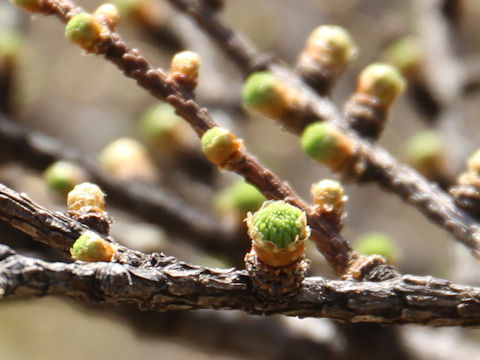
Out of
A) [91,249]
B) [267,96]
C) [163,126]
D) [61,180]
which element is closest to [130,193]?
[163,126]

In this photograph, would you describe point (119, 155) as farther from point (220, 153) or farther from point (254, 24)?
point (254, 24)

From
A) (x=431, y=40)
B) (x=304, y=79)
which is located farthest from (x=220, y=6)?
(x=431, y=40)

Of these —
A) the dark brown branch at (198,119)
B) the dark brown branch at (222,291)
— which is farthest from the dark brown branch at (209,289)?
the dark brown branch at (198,119)

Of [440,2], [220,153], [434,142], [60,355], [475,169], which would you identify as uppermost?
[440,2]

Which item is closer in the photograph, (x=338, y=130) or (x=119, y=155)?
(x=338, y=130)

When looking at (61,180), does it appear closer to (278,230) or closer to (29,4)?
(29,4)

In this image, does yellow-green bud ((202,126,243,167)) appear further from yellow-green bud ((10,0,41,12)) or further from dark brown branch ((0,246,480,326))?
yellow-green bud ((10,0,41,12))

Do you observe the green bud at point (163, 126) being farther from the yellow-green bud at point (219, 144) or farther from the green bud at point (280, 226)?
the green bud at point (280, 226)

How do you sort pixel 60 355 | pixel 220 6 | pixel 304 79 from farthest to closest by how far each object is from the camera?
pixel 60 355 → pixel 220 6 → pixel 304 79
